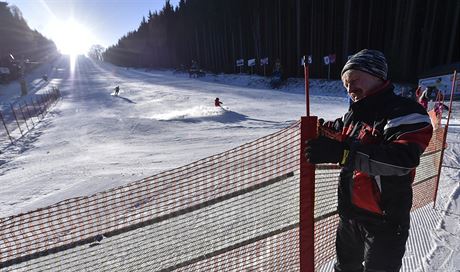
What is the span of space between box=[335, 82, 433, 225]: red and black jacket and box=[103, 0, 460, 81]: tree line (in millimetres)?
19410

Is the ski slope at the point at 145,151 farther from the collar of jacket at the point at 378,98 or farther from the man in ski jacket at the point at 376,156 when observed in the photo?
the collar of jacket at the point at 378,98

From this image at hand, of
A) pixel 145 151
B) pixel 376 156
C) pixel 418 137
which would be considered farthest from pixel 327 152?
pixel 145 151

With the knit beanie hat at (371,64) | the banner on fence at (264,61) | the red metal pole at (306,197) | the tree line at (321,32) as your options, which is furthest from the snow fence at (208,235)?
the banner on fence at (264,61)

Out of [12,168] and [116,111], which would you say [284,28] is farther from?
[12,168]

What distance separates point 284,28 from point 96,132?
2209cm

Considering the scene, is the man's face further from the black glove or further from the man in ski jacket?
the black glove

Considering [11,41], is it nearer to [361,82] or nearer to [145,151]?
[145,151]

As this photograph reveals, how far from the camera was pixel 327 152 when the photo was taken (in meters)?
1.59

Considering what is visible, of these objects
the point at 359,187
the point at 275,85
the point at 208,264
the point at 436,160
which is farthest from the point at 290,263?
the point at 275,85

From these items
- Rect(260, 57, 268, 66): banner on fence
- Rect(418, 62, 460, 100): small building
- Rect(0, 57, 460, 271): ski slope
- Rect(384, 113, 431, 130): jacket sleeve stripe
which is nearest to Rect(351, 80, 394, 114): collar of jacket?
Rect(384, 113, 431, 130): jacket sleeve stripe

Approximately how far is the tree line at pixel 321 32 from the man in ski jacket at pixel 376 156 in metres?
19.4

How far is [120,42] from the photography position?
377 ft

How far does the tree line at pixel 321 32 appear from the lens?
17.5 m

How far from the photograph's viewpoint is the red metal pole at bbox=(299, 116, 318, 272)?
74.3 inches
